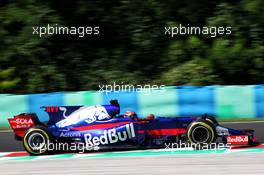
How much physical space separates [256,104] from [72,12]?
741 centimetres

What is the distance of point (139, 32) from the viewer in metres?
16.3

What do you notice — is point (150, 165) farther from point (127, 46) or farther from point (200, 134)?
point (127, 46)

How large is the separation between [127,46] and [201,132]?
25.4 feet

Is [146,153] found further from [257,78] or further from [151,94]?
[257,78]

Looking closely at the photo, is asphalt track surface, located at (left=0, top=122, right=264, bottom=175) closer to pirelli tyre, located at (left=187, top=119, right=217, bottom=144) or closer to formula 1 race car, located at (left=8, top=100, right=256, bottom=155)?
formula 1 race car, located at (left=8, top=100, right=256, bottom=155)

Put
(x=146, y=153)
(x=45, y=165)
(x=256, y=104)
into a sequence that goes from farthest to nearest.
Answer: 1. (x=256, y=104)
2. (x=146, y=153)
3. (x=45, y=165)

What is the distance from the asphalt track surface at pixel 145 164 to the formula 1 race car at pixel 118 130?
252mm

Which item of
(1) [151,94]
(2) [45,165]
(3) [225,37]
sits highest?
(3) [225,37]

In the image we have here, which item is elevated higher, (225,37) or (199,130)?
(225,37)

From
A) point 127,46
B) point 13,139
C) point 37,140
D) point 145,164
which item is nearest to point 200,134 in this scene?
point 145,164

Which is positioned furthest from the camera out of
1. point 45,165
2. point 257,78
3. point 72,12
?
point 72,12

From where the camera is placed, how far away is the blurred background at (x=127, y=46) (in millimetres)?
15188

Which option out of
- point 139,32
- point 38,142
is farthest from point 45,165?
point 139,32

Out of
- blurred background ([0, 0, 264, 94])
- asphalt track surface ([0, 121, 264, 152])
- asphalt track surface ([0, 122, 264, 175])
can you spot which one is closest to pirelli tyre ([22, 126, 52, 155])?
asphalt track surface ([0, 122, 264, 175])
